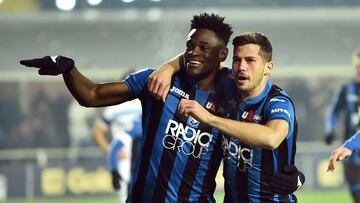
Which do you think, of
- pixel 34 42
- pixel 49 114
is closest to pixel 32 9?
pixel 34 42

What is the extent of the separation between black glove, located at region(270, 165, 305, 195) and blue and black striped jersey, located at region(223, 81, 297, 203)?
0.08ft

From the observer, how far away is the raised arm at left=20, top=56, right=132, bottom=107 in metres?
5.30

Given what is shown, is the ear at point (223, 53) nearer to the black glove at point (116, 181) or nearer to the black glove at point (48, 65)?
the black glove at point (48, 65)

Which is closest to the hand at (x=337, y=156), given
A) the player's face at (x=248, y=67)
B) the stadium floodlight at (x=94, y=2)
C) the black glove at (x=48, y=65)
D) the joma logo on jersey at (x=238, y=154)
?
the joma logo on jersey at (x=238, y=154)

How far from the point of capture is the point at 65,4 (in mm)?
13438

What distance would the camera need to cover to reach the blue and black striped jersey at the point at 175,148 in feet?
18.1

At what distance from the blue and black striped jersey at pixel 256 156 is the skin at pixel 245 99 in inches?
2.8

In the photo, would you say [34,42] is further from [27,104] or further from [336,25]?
[336,25]

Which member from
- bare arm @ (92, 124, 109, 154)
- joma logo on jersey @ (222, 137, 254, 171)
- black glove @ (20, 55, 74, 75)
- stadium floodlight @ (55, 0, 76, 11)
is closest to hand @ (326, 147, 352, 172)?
joma logo on jersey @ (222, 137, 254, 171)

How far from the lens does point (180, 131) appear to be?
5520 millimetres

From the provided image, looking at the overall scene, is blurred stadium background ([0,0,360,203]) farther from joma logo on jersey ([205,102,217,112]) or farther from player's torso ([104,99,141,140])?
joma logo on jersey ([205,102,217,112])

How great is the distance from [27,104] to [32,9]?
1203mm

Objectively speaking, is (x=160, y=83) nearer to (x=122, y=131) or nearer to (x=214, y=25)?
(x=214, y=25)

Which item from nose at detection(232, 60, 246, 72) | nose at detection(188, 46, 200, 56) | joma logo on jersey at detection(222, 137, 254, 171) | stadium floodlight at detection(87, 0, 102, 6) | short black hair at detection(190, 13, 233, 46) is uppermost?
short black hair at detection(190, 13, 233, 46)
